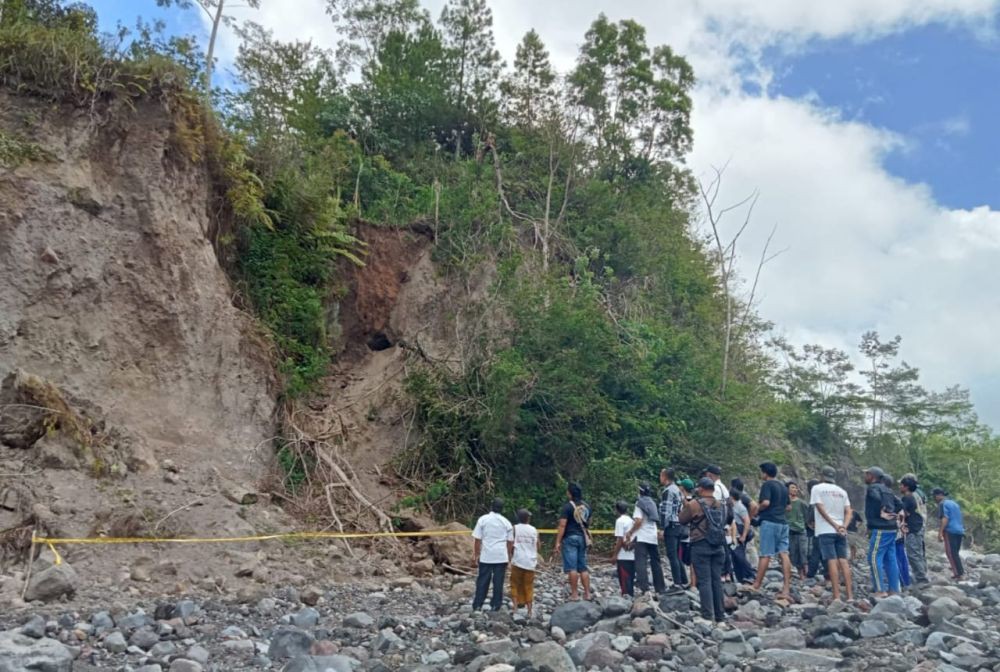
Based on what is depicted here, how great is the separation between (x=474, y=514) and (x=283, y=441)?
3.40 meters

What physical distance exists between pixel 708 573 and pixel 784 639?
1.07m

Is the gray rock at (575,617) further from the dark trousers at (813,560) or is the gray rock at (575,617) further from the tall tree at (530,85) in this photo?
the tall tree at (530,85)

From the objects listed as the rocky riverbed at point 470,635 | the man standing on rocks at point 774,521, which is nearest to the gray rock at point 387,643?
the rocky riverbed at point 470,635

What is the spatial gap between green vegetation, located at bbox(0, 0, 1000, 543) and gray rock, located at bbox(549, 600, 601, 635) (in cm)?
449

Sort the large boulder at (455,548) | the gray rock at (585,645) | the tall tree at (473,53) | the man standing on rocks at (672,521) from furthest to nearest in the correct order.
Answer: the tall tree at (473,53)
the large boulder at (455,548)
the man standing on rocks at (672,521)
the gray rock at (585,645)

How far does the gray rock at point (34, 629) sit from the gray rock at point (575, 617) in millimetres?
4687

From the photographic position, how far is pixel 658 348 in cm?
1575

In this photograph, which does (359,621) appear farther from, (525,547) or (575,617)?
(575,617)

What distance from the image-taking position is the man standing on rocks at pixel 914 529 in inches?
399

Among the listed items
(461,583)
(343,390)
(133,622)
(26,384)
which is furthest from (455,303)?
(133,622)

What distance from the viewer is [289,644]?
21.6ft

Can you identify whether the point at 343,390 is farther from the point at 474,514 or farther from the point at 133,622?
the point at 133,622

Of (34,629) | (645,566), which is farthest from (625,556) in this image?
(34,629)

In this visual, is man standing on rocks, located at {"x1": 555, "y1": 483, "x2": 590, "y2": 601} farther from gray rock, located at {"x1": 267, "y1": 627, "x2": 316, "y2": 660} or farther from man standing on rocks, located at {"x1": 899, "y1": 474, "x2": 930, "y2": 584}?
man standing on rocks, located at {"x1": 899, "y1": 474, "x2": 930, "y2": 584}
